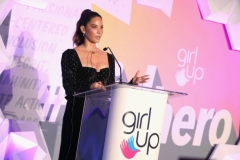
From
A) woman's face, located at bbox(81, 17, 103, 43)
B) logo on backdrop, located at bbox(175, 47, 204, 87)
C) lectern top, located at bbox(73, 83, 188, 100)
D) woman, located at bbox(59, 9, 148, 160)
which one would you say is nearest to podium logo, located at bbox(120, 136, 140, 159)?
lectern top, located at bbox(73, 83, 188, 100)

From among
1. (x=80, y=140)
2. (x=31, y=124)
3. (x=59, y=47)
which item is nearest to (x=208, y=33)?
(x=59, y=47)

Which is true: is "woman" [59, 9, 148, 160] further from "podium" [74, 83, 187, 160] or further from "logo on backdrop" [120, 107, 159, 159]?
"logo on backdrop" [120, 107, 159, 159]

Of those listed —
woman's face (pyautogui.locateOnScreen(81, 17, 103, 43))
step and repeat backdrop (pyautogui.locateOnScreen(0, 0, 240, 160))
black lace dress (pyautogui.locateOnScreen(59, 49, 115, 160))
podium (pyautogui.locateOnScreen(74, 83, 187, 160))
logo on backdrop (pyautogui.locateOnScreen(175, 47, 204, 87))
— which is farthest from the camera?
logo on backdrop (pyautogui.locateOnScreen(175, 47, 204, 87))

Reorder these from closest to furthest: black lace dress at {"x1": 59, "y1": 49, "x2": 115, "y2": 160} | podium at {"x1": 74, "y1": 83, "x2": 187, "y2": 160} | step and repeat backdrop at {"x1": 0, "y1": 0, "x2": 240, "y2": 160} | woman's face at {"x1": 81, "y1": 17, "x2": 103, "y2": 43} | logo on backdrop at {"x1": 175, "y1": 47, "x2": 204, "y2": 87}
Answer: podium at {"x1": 74, "y1": 83, "x2": 187, "y2": 160} < black lace dress at {"x1": 59, "y1": 49, "x2": 115, "y2": 160} < woman's face at {"x1": 81, "y1": 17, "x2": 103, "y2": 43} < step and repeat backdrop at {"x1": 0, "y1": 0, "x2": 240, "y2": 160} < logo on backdrop at {"x1": 175, "y1": 47, "x2": 204, "y2": 87}

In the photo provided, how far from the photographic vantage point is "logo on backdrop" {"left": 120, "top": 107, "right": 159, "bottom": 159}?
2.48 metres

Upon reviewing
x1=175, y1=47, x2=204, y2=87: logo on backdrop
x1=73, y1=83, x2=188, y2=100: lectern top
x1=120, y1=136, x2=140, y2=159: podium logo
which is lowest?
x1=120, y1=136, x2=140, y2=159: podium logo

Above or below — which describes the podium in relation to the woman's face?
below

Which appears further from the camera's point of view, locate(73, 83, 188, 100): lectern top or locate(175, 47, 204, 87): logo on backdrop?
locate(175, 47, 204, 87): logo on backdrop

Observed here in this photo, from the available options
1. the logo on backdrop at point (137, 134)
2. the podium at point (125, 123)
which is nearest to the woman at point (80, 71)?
the podium at point (125, 123)

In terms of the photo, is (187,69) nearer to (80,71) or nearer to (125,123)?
(80,71)

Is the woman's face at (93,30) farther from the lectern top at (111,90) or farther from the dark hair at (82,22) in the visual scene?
the lectern top at (111,90)

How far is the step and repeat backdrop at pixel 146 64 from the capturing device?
3.55m

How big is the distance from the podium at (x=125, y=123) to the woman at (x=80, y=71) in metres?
0.32

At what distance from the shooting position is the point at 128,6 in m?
4.07
